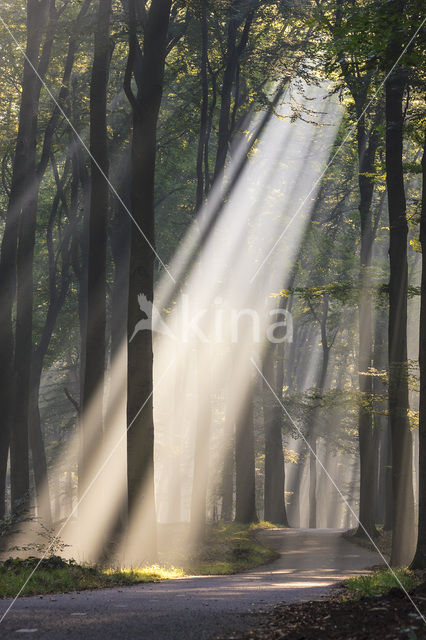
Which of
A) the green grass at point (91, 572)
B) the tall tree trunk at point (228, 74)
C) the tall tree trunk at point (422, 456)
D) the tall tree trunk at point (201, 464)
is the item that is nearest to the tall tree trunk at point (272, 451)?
the tall tree trunk at point (201, 464)

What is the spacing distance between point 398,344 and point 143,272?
581 cm

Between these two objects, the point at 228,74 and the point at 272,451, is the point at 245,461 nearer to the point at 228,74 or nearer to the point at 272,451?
the point at 272,451

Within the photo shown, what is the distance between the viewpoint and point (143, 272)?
47.6 ft

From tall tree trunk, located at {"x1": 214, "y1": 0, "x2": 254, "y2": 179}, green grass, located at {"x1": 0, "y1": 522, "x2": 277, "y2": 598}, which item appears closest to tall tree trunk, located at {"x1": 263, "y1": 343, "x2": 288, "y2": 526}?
tall tree trunk, located at {"x1": 214, "y1": 0, "x2": 254, "y2": 179}

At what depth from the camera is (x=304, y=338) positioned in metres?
48.8

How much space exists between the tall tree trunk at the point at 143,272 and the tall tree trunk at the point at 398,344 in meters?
4.65

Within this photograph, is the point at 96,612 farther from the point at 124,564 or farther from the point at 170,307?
the point at 170,307

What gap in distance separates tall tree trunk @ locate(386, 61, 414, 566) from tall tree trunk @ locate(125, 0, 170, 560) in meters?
4.65

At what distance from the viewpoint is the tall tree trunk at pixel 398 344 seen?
1536 centimetres

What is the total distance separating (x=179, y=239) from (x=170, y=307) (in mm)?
2846

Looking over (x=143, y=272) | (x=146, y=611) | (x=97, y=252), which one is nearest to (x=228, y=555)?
(x=97, y=252)

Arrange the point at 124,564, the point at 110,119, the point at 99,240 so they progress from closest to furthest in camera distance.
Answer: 1. the point at 124,564
2. the point at 99,240
3. the point at 110,119

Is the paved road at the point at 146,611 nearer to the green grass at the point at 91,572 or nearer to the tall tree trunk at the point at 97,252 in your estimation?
the green grass at the point at 91,572

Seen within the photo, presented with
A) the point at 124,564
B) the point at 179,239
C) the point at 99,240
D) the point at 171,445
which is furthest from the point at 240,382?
the point at 124,564
